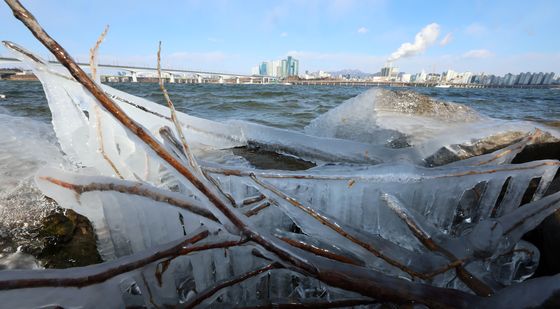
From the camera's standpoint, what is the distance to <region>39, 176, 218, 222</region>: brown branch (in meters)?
0.80

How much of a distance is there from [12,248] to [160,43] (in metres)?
1.41

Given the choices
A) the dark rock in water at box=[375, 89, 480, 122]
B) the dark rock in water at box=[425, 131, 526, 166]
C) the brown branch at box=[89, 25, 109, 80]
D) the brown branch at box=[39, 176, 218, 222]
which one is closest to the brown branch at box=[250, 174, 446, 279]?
the brown branch at box=[39, 176, 218, 222]

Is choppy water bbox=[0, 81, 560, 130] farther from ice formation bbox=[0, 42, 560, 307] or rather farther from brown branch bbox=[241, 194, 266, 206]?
brown branch bbox=[241, 194, 266, 206]

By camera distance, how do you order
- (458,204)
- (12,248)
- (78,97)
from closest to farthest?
(12,248) → (78,97) → (458,204)

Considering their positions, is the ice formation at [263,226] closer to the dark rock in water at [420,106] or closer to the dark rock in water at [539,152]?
the dark rock in water at [539,152]

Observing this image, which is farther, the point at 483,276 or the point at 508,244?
the point at 508,244

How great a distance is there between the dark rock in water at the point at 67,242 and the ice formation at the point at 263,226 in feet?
0.55

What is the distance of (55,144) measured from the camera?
2.45 m

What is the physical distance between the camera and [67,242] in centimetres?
134

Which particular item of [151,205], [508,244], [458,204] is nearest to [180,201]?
[151,205]

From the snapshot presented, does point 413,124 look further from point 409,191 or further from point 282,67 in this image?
point 282,67

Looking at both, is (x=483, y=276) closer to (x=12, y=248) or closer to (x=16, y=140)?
(x=12, y=248)

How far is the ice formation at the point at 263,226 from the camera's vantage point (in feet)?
2.39

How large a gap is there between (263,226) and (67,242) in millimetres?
1030
